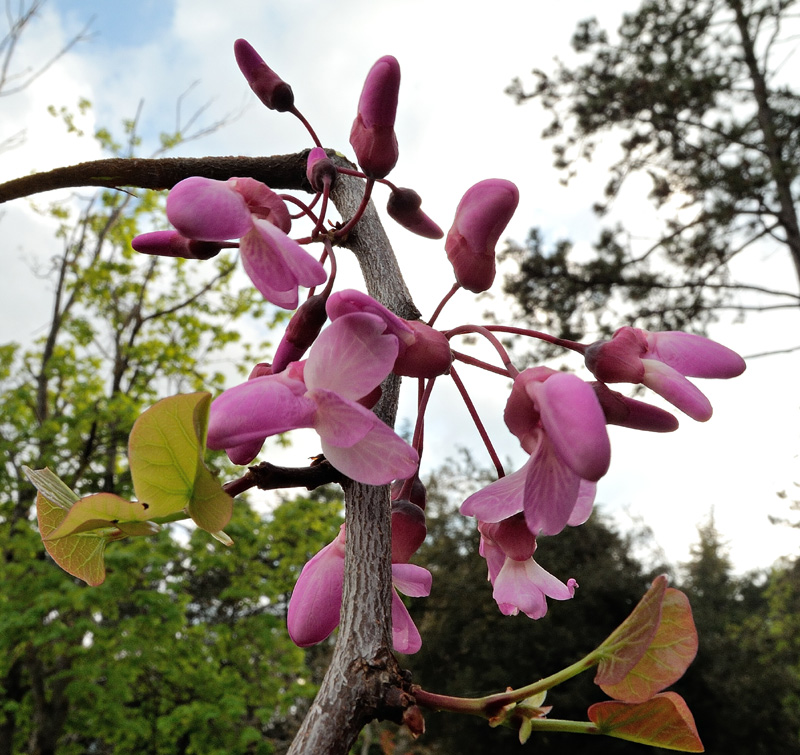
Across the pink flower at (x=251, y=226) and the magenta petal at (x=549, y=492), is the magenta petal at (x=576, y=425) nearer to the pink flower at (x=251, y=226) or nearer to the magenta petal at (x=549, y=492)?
the magenta petal at (x=549, y=492)

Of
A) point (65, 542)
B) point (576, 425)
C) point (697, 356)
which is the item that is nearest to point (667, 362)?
point (697, 356)

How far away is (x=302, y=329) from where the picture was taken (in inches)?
15.1

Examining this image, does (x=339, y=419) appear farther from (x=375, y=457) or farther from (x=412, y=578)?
(x=412, y=578)

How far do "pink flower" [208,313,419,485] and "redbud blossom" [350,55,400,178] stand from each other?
0.15 metres

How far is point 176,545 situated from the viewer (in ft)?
13.3

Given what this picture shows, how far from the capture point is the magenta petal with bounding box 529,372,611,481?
0.93 feet

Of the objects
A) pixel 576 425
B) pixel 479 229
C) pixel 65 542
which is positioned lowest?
pixel 65 542

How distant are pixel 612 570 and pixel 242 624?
4.83 metres

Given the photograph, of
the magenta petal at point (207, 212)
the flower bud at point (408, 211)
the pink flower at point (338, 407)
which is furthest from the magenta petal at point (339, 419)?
the flower bud at point (408, 211)

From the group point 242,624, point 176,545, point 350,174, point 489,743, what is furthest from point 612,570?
point 350,174

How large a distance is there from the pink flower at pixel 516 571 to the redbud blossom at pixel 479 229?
160 mm

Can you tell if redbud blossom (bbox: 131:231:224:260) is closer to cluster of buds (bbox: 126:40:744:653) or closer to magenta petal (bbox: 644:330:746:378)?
cluster of buds (bbox: 126:40:744:653)

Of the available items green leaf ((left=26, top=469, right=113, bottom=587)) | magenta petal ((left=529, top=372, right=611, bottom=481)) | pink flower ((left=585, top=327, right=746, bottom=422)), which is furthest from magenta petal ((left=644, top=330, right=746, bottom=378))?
green leaf ((left=26, top=469, right=113, bottom=587))

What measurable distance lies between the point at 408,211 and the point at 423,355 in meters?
0.20
